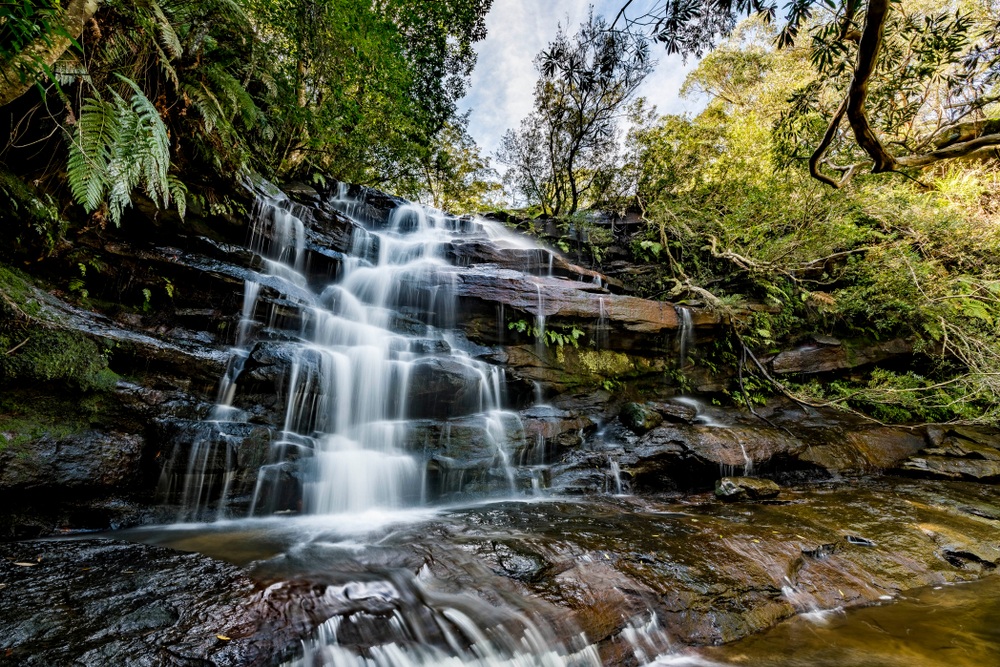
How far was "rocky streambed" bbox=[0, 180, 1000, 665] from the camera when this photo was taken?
2.37 metres

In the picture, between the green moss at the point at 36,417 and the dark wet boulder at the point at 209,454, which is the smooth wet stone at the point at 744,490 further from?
the green moss at the point at 36,417

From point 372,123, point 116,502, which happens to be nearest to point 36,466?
point 116,502

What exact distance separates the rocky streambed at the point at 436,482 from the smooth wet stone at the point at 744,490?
0.13 feet

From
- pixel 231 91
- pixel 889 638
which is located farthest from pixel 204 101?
pixel 889 638

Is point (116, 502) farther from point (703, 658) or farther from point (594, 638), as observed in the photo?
point (703, 658)

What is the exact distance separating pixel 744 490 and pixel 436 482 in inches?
163

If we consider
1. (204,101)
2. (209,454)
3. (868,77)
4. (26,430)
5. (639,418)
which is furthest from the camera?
(639,418)

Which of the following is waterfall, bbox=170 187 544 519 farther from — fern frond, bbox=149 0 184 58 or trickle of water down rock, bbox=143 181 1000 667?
fern frond, bbox=149 0 184 58

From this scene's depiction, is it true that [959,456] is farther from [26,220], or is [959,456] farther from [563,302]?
[26,220]

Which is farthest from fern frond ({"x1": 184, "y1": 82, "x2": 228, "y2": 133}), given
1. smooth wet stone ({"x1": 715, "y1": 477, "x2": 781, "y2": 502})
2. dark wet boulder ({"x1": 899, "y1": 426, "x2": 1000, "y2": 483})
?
dark wet boulder ({"x1": 899, "y1": 426, "x2": 1000, "y2": 483})

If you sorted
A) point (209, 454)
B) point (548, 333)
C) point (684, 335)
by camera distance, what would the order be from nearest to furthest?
point (209, 454)
point (548, 333)
point (684, 335)

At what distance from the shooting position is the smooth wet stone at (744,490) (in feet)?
17.4

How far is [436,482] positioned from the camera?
505 centimetres

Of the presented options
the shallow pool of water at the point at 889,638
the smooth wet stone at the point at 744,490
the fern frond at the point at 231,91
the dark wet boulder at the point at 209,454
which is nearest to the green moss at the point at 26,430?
the dark wet boulder at the point at 209,454
